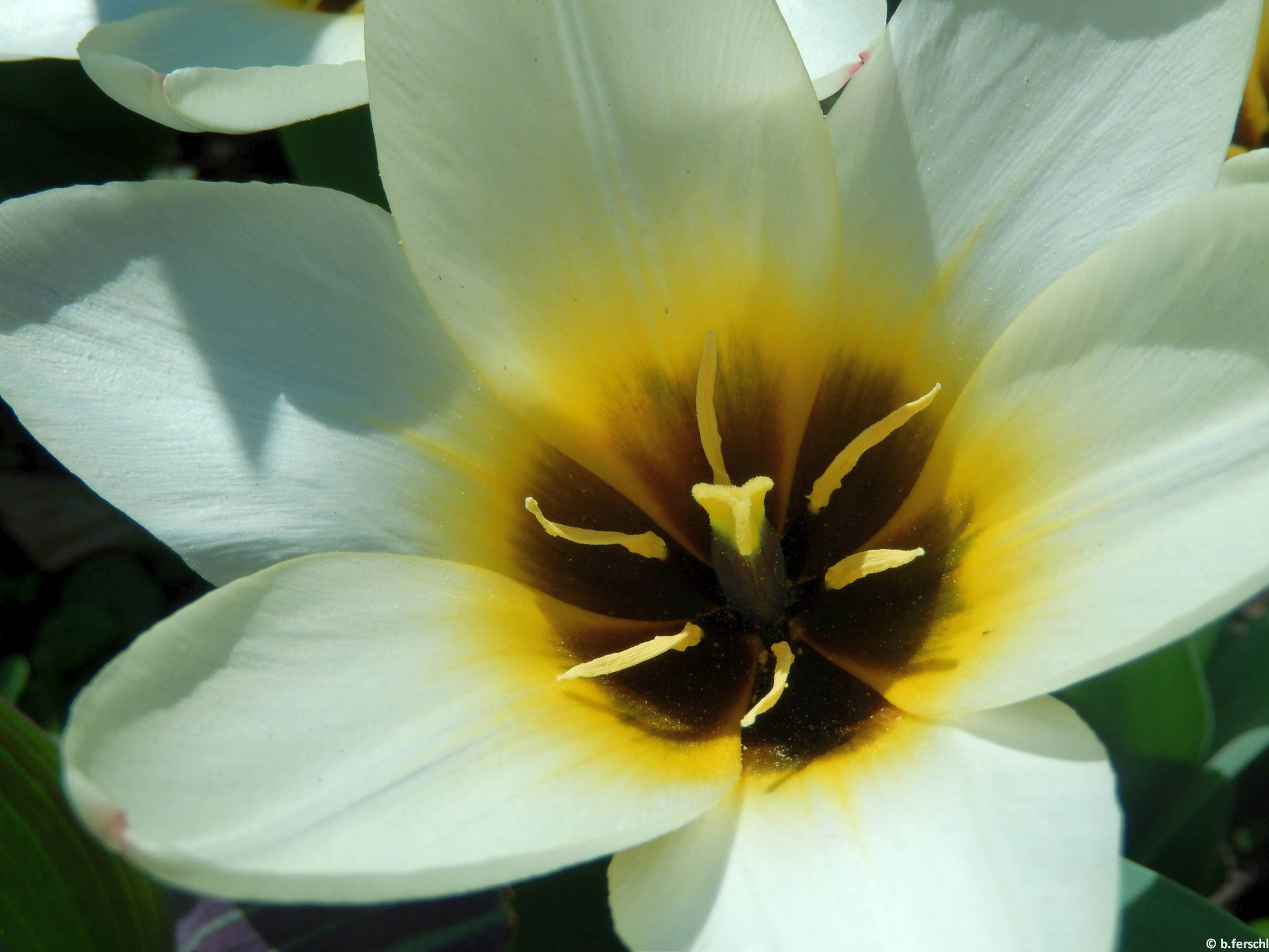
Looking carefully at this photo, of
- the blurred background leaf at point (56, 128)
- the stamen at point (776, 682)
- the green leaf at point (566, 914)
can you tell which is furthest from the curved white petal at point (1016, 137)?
the blurred background leaf at point (56, 128)

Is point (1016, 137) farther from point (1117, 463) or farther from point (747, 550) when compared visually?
point (747, 550)

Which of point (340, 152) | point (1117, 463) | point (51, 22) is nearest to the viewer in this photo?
point (1117, 463)

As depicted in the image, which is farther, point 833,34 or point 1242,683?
point 1242,683

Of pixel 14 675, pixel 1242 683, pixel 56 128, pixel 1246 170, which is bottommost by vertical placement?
pixel 1242 683

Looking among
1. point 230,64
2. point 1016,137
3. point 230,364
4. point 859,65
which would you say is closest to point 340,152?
point 230,64

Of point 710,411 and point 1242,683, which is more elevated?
point 710,411

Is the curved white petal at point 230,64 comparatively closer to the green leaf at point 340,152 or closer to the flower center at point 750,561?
the green leaf at point 340,152
